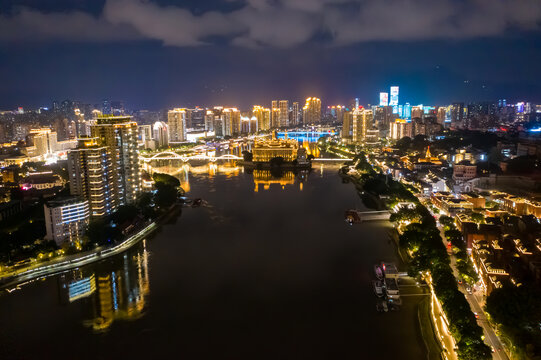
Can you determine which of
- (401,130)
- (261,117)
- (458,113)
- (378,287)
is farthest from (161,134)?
(458,113)

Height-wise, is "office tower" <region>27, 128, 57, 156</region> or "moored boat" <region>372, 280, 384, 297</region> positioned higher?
"office tower" <region>27, 128, 57, 156</region>

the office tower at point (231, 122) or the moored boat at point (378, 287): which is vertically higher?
the office tower at point (231, 122)

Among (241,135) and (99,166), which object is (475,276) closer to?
(99,166)

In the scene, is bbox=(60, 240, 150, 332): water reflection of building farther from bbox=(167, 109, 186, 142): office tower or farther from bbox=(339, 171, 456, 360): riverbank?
bbox=(167, 109, 186, 142): office tower

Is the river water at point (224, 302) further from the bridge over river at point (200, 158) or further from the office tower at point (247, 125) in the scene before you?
the office tower at point (247, 125)

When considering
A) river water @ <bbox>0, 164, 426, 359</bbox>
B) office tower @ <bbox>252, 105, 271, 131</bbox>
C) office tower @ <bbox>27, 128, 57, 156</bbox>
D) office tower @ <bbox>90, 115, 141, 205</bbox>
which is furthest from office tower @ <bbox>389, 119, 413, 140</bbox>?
office tower @ <bbox>27, 128, 57, 156</bbox>

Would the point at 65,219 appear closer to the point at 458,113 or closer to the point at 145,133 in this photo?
the point at 145,133

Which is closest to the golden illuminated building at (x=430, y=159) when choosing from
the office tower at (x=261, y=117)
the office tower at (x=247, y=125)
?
the office tower at (x=247, y=125)
